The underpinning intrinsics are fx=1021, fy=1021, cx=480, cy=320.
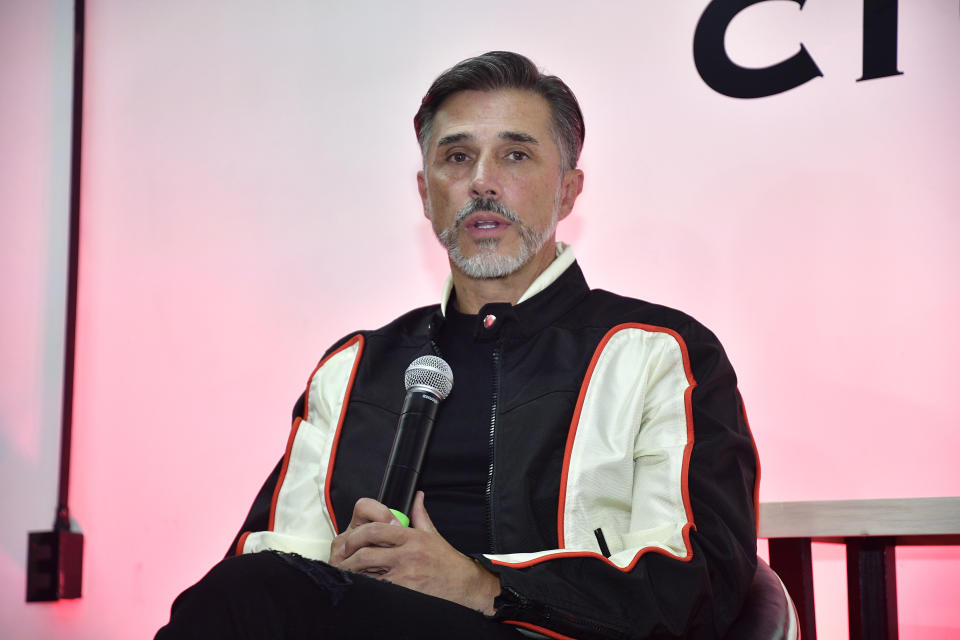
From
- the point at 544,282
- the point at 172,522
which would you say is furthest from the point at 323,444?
the point at 172,522

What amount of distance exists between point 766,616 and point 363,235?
1790 millimetres

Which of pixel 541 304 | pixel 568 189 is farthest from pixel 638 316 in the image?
pixel 568 189

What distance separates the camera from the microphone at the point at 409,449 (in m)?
1.40

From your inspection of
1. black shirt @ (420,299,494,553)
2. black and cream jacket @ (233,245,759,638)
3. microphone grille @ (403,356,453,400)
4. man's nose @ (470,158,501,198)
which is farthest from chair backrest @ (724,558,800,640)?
man's nose @ (470,158,501,198)

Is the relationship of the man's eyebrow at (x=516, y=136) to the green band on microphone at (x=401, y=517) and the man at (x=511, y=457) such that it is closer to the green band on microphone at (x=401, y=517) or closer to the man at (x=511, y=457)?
the man at (x=511, y=457)

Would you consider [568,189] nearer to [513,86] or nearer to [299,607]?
[513,86]

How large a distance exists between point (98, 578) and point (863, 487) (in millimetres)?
2086

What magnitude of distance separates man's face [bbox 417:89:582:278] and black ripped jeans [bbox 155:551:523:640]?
2.79 ft

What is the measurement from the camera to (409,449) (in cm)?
142

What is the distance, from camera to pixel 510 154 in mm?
1929

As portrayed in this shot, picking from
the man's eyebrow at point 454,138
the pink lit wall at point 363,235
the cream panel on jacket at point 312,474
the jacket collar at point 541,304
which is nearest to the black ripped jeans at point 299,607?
the cream panel on jacket at point 312,474

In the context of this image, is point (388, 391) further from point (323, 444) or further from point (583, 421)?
point (583, 421)

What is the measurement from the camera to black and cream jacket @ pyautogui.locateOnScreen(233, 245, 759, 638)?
4.32ft

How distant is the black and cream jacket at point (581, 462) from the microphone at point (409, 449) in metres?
0.16
